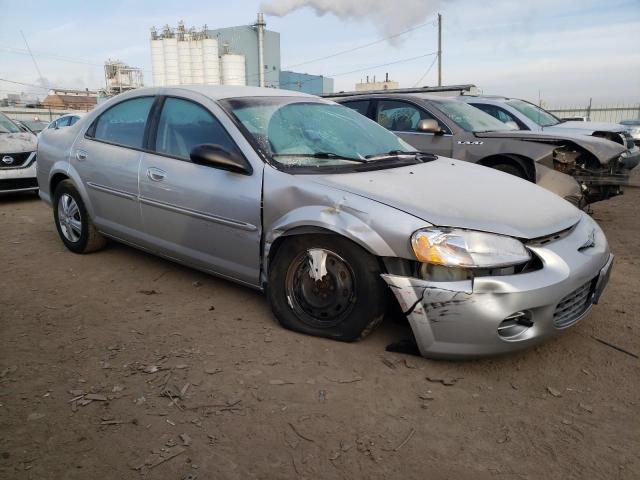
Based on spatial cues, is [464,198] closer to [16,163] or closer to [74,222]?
[74,222]

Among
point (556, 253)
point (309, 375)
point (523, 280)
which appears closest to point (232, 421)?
point (309, 375)

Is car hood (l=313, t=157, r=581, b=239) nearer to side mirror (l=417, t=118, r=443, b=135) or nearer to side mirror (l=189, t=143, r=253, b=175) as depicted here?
side mirror (l=189, t=143, r=253, b=175)

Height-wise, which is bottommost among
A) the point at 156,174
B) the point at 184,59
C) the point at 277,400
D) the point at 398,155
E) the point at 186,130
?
the point at 277,400

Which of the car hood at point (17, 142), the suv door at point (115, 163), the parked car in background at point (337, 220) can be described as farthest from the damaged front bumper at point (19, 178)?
the parked car in background at point (337, 220)

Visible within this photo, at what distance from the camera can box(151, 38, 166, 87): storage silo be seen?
39.4 m

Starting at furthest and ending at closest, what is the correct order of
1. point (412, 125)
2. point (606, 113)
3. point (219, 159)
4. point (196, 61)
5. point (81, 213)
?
point (196, 61), point (606, 113), point (412, 125), point (81, 213), point (219, 159)

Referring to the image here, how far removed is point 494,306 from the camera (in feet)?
8.41

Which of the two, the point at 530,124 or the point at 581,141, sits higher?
the point at 530,124

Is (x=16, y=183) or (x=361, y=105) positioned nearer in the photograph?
(x=361, y=105)

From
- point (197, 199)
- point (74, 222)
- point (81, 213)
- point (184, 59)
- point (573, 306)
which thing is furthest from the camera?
point (184, 59)

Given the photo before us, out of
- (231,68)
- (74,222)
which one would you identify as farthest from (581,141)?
(231,68)

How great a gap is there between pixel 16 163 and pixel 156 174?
216 inches

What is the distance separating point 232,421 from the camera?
237cm

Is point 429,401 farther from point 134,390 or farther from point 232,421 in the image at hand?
point 134,390
